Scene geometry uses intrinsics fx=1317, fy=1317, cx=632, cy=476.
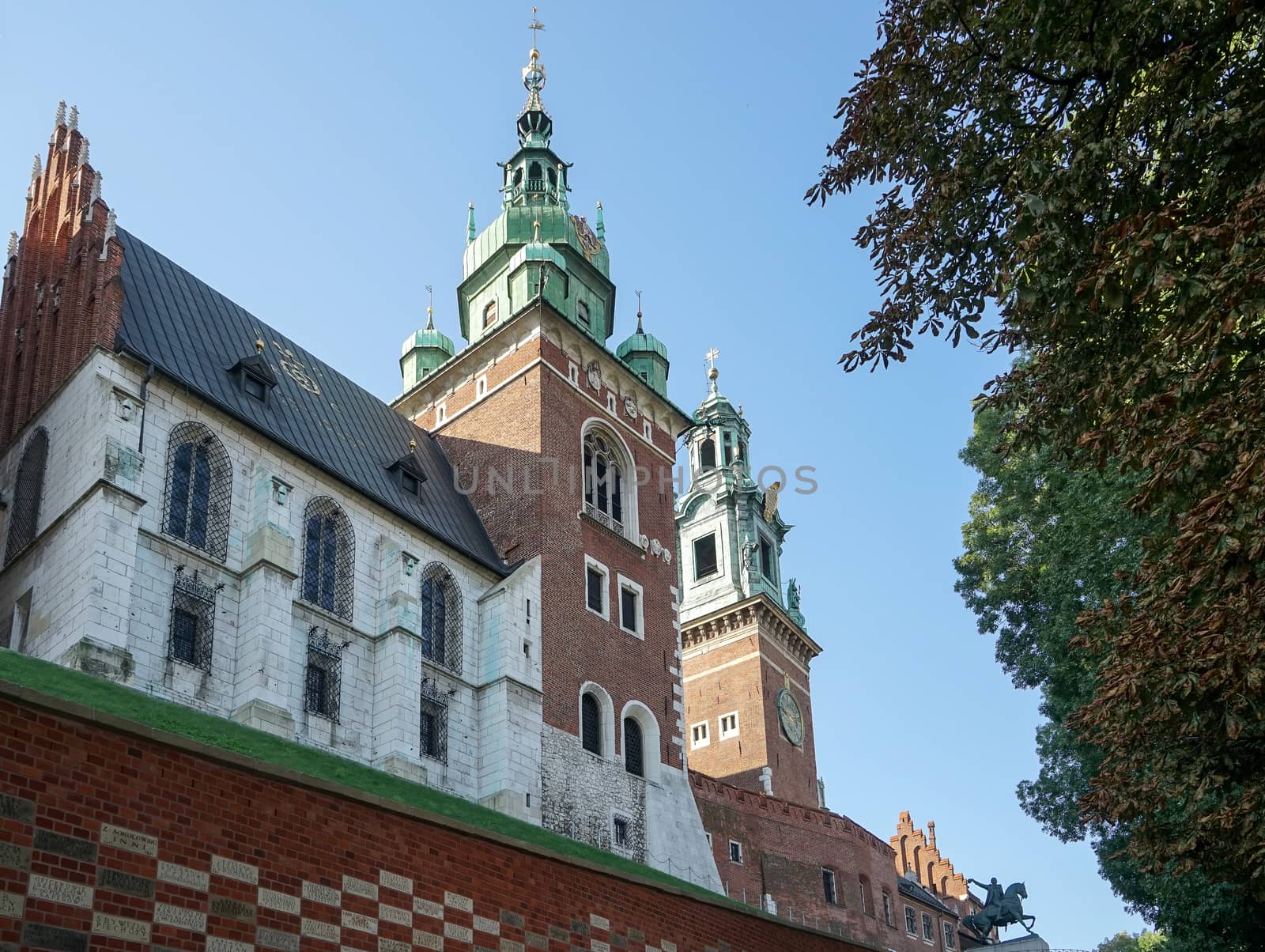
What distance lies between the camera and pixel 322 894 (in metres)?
11.9

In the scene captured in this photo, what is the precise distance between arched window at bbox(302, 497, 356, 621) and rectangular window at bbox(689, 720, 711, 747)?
81.8 ft

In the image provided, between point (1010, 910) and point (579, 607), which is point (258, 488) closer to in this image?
point (579, 607)

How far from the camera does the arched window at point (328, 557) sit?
25.4 m

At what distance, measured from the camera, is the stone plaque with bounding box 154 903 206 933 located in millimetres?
10562

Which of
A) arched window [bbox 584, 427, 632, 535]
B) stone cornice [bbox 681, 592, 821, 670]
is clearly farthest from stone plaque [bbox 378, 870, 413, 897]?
stone cornice [bbox 681, 592, 821, 670]

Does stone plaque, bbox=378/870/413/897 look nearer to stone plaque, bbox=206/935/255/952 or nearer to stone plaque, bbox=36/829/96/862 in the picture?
stone plaque, bbox=206/935/255/952

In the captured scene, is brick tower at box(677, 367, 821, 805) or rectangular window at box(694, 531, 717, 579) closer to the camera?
brick tower at box(677, 367, 821, 805)

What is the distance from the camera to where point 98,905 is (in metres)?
10.2

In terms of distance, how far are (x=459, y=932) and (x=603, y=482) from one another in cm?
2166

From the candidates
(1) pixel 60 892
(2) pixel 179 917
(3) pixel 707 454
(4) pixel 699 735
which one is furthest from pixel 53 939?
(3) pixel 707 454

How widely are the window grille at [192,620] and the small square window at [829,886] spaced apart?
2569cm

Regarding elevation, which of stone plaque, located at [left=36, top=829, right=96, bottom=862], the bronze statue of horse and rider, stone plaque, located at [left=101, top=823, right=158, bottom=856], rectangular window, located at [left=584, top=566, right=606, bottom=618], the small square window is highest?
rectangular window, located at [left=584, top=566, right=606, bottom=618]

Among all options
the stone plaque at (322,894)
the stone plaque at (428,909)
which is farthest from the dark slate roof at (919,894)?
the stone plaque at (322,894)

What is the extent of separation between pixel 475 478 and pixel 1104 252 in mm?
23259
